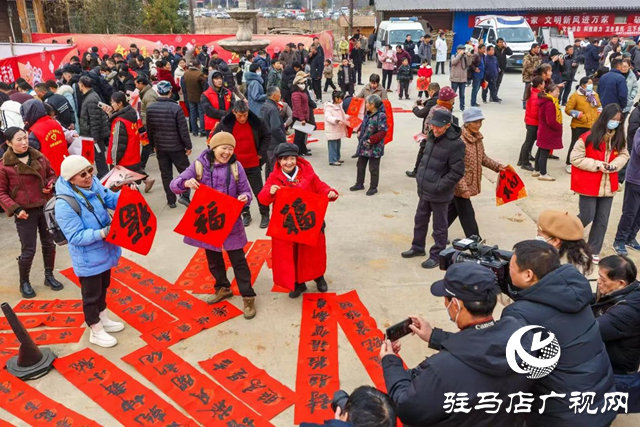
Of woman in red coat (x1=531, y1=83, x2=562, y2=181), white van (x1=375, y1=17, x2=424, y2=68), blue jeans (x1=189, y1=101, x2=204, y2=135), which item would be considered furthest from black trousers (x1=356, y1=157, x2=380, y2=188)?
white van (x1=375, y1=17, x2=424, y2=68)

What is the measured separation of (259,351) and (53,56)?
1269 cm

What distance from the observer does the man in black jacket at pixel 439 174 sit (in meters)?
5.15

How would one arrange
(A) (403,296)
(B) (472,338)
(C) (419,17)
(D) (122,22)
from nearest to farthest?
(B) (472,338), (A) (403,296), (D) (122,22), (C) (419,17)

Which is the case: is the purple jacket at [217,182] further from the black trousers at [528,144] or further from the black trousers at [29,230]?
the black trousers at [528,144]

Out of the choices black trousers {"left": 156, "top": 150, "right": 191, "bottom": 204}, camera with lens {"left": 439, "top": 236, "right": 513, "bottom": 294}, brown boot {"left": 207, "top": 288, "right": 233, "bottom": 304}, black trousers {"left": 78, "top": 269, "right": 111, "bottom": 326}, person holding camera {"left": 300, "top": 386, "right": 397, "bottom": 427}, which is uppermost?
camera with lens {"left": 439, "top": 236, "right": 513, "bottom": 294}

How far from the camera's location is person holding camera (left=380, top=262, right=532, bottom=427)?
2178mm

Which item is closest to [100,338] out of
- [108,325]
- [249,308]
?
[108,325]

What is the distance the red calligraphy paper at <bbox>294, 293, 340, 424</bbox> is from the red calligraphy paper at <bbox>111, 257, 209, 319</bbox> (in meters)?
1.05

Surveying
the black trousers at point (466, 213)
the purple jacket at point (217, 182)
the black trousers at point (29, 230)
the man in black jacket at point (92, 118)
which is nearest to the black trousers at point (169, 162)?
the man in black jacket at point (92, 118)

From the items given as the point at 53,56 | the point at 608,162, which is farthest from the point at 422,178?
the point at 53,56

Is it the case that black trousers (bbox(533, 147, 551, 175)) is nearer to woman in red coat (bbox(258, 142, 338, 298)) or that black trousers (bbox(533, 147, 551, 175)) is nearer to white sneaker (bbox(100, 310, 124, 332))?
woman in red coat (bbox(258, 142, 338, 298))

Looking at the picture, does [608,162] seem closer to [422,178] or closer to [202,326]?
[422,178]

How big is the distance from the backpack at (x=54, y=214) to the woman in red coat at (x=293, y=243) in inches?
61.3

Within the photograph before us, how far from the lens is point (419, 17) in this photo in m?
28.9
